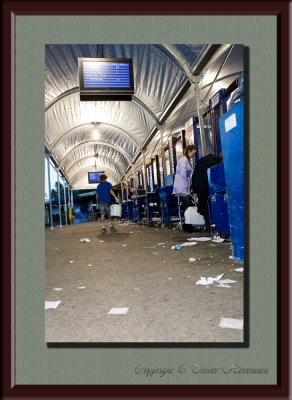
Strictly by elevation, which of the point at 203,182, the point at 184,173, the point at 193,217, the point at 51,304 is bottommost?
the point at 51,304

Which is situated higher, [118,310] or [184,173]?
[184,173]

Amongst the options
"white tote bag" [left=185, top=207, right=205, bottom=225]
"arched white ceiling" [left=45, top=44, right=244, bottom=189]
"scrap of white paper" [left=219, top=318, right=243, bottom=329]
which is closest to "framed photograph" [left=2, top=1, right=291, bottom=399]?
"scrap of white paper" [left=219, top=318, right=243, bottom=329]

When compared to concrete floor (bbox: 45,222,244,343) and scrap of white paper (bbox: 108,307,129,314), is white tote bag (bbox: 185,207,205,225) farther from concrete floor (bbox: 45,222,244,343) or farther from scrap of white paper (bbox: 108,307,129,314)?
scrap of white paper (bbox: 108,307,129,314)

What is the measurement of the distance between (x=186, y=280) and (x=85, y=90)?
20.4 ft

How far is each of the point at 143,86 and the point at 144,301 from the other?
7728 millimetres

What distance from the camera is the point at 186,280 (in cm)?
240

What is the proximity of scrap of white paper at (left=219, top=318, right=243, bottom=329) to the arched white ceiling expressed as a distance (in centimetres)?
488

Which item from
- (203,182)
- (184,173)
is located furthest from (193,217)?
(184,173)

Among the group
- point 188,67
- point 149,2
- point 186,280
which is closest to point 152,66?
point 188,67

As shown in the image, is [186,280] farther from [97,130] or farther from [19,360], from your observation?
[97,130]

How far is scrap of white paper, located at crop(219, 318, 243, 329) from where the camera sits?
142 cm

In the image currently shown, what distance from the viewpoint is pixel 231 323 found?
146 centimetres

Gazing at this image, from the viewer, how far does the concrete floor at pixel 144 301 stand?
4.57 ft

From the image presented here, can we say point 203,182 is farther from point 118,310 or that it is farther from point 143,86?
point 143,86
